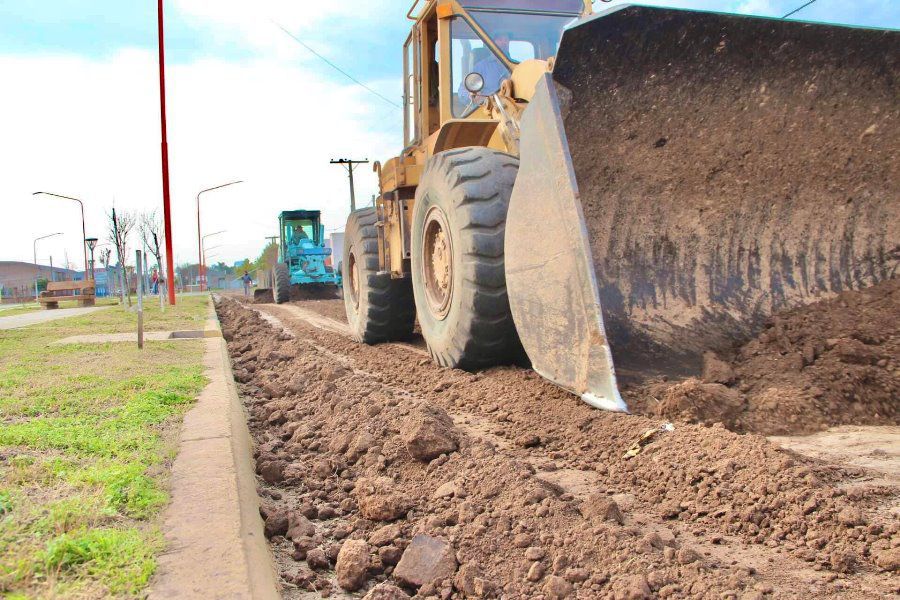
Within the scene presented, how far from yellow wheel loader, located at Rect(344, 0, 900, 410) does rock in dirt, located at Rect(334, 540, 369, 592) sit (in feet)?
4.44

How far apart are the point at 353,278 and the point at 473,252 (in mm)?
4445


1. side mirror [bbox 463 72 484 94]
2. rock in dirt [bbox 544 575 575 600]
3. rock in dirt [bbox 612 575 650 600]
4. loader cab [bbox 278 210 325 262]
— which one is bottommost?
rock in dirt [bbox 544 575 575 600]

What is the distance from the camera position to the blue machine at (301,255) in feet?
76.9

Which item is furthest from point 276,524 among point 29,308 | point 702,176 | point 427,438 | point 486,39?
point 29,308

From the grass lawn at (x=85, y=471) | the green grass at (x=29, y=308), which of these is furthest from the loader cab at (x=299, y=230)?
the grass lawn at (x=85, y=471)

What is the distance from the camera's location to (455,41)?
5648mm

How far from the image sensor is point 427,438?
321 cm

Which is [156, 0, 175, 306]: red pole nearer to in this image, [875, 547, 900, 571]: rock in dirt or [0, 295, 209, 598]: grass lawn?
[0, 295, 209, 598]: grass lawn

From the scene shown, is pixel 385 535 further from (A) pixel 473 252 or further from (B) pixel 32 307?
(B) pixel 32 307

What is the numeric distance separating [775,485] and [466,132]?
3.72 metres

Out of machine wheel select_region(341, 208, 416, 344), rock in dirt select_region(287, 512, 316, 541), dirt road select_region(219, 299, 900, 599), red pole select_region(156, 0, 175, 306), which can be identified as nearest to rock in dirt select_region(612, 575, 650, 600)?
dirt road select_region(219, 299, 900, 599)

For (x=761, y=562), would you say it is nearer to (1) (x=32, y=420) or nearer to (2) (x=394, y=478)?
(2) (x=394, y=478)

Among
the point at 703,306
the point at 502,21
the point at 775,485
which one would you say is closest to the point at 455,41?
the point at 502,21

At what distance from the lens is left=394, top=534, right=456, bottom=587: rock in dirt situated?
2.15 m
